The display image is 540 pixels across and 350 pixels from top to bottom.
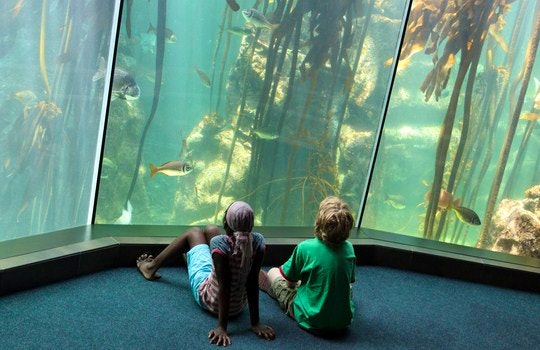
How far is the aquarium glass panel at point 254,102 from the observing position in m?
4.59

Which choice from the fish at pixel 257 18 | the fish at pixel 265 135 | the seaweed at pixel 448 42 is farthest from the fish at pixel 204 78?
the seaweed at pixel 448 42

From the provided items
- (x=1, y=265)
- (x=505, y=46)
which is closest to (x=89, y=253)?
(x=1, y=265)

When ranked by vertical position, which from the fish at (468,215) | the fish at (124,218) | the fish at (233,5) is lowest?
the fish at (124,218)

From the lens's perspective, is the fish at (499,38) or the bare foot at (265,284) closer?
the bare foot at (265,284)

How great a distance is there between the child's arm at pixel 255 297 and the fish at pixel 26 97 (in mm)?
2618

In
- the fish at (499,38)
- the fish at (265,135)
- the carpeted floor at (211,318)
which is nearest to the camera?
the carpeted floor at (211,318)

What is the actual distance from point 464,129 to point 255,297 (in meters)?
3.95

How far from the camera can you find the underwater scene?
460 cm

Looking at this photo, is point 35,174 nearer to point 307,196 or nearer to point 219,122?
point 219,122

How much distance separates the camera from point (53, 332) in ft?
6.73

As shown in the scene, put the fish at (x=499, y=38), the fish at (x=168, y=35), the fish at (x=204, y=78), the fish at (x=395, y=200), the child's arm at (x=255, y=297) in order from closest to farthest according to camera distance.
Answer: the child's arm at (x=255, y=297) < the fish at (x=168, y=35) < the fish at (x=204, y=78) < the fish at (x=499, y=38) < the fish at (x=395, y=200)

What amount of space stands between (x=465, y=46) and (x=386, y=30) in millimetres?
898

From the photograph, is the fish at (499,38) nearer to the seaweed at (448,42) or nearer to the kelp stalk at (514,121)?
the kelp stalk at (514,121)

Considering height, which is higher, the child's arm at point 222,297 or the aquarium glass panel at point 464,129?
the aquarium glass panel at point 464,129
